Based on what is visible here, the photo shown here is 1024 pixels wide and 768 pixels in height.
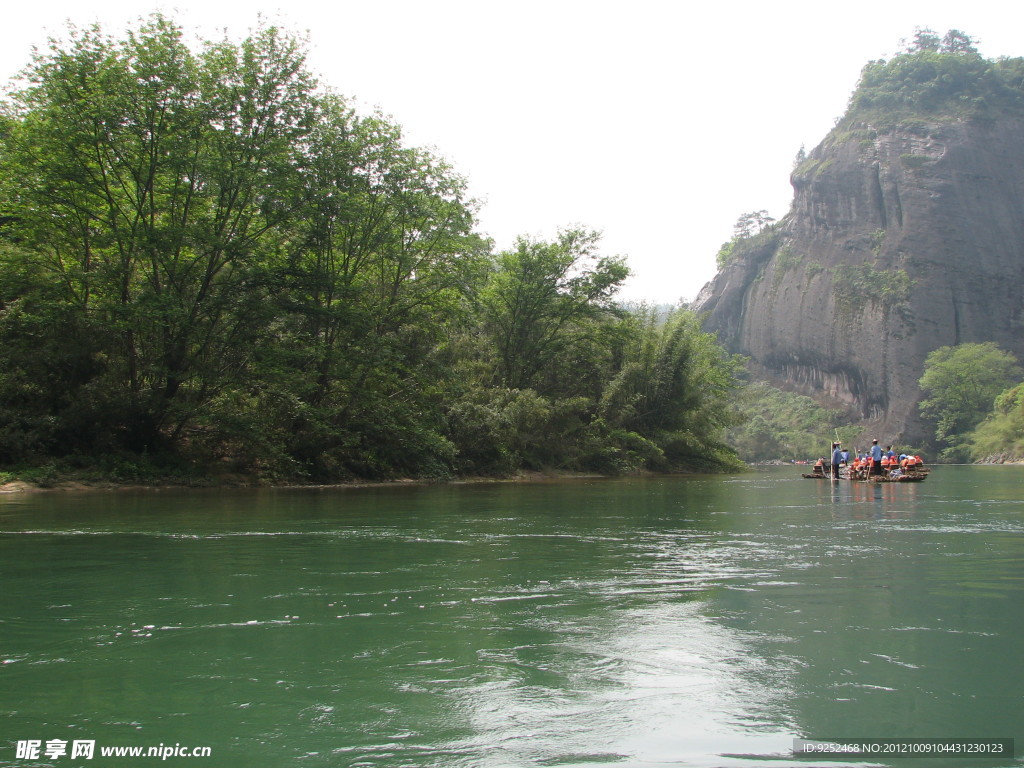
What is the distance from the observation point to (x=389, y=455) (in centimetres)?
2723

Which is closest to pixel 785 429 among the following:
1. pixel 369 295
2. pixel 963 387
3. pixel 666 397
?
pixel 963 387

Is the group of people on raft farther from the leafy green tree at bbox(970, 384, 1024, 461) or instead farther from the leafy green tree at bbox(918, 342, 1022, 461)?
the leafy green tree at bbox(918, 342, 1022, 461)

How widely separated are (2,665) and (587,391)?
38.7 meters

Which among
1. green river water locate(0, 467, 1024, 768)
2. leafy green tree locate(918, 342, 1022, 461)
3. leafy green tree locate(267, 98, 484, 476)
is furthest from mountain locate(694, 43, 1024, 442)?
green river water locate(0, 467, 1024, 768)

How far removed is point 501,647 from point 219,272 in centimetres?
2138

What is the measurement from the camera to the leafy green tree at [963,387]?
308 ft

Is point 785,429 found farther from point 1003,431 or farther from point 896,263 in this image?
point 1003,431

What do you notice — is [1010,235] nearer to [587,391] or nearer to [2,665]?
[587,391]

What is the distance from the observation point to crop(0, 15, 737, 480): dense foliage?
65.3 ft

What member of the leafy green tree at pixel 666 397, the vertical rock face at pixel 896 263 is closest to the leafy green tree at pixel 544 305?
the leafy green tree at pixel 666 397

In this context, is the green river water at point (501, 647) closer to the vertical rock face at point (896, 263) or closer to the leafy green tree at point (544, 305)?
the leafy green tree at point (544, 305)

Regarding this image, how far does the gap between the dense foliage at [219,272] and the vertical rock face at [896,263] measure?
92.1 metres

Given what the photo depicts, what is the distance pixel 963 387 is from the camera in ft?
311

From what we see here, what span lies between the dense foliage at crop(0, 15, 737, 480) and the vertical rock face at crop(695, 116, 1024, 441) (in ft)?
302
